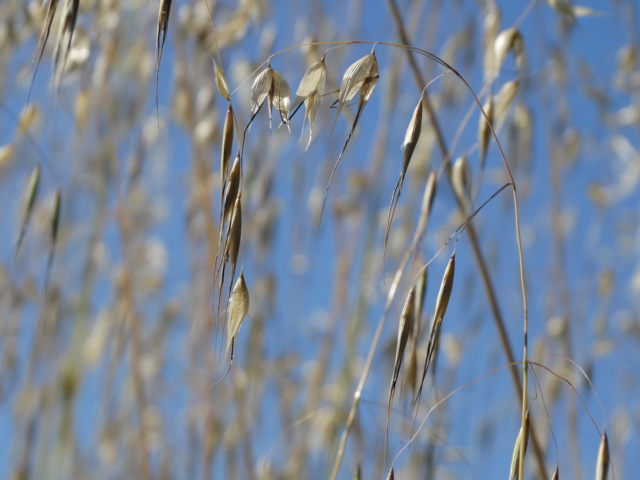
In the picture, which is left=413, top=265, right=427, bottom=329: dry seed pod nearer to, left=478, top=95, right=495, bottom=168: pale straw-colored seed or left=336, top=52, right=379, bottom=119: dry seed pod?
left=478, top=95, right=495, bottom=168: pale straw-colored seed

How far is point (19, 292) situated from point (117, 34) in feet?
1.56

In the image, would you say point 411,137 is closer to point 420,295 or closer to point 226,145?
point 226,145

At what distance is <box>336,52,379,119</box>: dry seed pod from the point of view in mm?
538

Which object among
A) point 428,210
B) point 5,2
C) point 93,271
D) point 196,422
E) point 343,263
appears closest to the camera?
point 428,210

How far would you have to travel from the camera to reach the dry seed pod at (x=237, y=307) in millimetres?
541

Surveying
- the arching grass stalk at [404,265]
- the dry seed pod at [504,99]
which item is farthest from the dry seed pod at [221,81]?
the dry seed pod at [504,99]

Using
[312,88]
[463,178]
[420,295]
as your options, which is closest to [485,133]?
[463,178]

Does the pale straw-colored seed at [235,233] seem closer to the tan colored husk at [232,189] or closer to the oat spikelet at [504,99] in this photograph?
the tan colored husk at [232,189]

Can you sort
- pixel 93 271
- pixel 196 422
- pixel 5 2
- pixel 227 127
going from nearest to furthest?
pixel 227 127 → pixel 93 271 → pixel 5 2 → pixel 196 422

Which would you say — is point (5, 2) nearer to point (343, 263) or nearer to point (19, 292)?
point (19, 292)

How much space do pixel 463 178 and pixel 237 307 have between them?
0.35 meters

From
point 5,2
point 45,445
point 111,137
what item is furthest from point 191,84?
point 45,445

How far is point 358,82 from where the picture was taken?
0.54 metres

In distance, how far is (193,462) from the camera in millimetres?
1311
